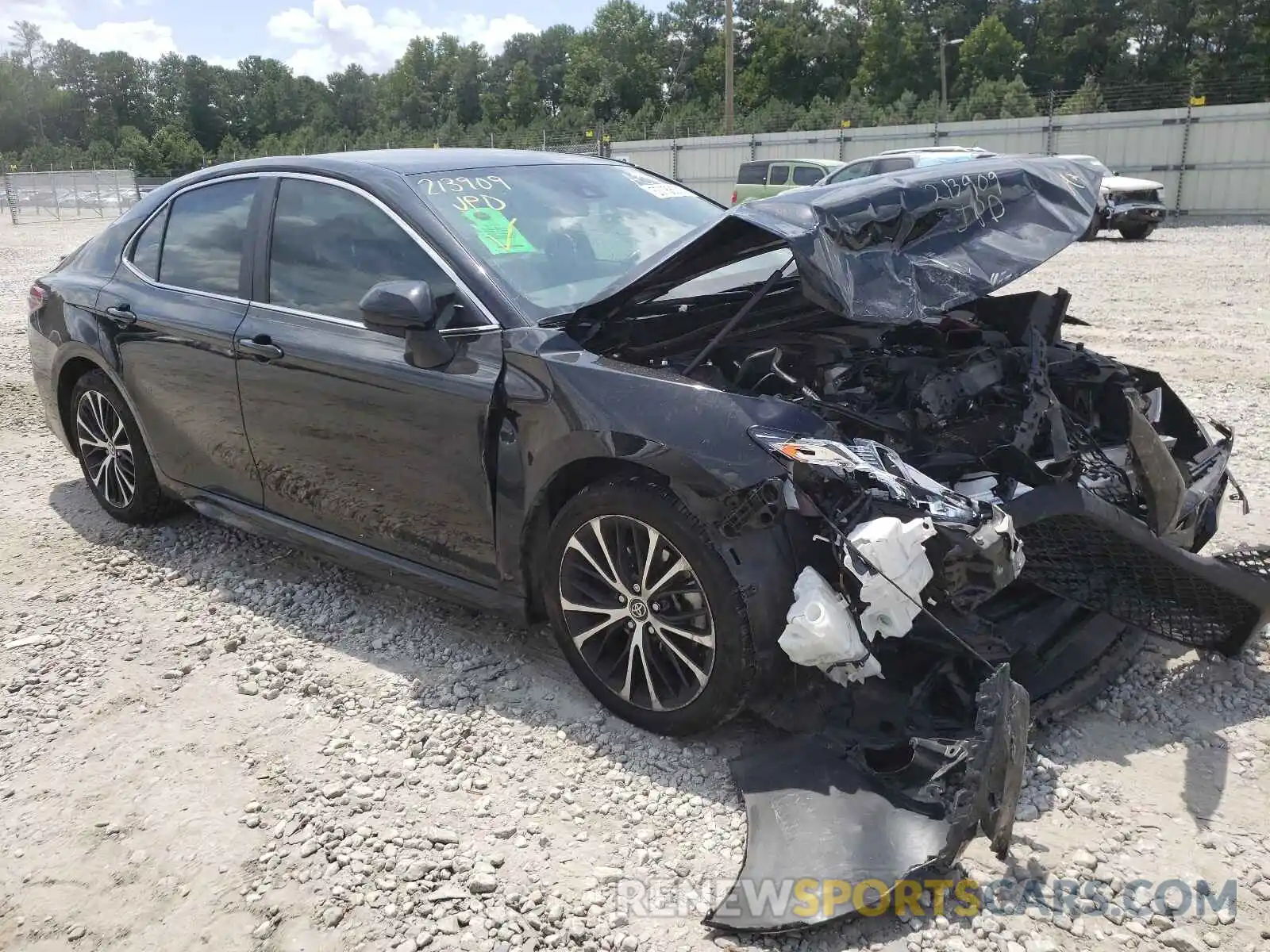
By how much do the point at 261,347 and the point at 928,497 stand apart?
105 inches

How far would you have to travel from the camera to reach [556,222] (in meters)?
3.82

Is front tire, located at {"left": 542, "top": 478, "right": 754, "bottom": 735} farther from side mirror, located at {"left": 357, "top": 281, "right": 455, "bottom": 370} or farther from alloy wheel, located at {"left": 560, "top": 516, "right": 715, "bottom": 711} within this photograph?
side mirror, located at {"left": 357, "top": 281, "right": 455, "bottom": 370}

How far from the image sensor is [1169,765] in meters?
2.95

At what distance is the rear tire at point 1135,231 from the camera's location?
1823cm

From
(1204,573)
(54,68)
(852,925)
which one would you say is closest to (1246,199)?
(1204,573)

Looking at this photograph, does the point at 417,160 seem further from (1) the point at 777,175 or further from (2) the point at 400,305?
(1) the point at 777,175

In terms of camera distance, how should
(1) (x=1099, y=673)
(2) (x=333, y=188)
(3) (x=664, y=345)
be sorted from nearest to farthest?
(1) (x=1099, y=673) < (3) (x=664, y=345) < (2) (x=333, y=188)

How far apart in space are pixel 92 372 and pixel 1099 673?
15.6 ft

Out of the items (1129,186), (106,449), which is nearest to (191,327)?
(106,449)

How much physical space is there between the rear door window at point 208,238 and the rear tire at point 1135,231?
1770cm

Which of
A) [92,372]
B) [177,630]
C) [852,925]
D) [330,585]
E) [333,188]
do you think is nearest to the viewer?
[852,925]

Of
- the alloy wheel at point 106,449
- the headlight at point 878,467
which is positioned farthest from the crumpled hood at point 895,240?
the alloy wheel at point 106,449

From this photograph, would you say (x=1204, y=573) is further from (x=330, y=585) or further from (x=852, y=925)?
(x=330, y=585)

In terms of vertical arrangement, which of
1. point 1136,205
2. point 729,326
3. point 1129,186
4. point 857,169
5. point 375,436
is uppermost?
point 857,169
